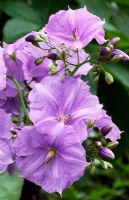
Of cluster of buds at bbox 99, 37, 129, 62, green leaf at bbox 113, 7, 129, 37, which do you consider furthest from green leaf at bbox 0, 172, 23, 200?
green leaf at bbox 113, 7, 129, 37

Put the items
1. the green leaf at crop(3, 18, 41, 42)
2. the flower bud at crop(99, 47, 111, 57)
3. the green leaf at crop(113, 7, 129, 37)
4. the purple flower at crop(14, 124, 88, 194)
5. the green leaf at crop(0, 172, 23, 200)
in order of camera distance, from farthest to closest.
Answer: the green leaf at crop(113, 7, 129, 37), the green leaf at crop(3, 18, 41, 42), the green leaf at crop(0, 172, 23, 200), the flower bud at crop(99, 47, 111, 57), the purple flower at crop(14, 124, 88, 194)

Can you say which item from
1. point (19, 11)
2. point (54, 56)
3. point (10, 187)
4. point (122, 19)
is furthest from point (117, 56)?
point (122, 19)

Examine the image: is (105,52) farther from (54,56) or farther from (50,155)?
(50,155)

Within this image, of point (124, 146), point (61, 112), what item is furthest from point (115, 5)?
point (61, 112)

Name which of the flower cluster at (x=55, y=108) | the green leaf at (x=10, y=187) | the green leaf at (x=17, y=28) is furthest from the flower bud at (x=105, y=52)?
the green leaf at (x=17, y=28)

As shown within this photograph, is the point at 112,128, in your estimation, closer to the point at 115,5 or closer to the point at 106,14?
the point at 106,14

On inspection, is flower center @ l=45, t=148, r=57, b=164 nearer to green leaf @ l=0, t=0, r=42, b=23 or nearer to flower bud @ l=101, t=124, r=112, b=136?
flower bud @ l=101, t=124, r=112, b=136
